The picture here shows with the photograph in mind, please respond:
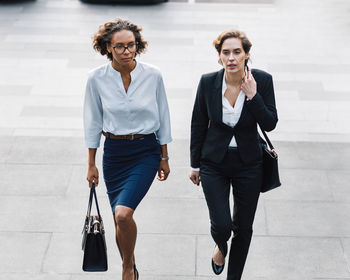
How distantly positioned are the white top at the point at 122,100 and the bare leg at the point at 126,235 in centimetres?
59

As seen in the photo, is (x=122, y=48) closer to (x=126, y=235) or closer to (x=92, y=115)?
(x=92, y=115)

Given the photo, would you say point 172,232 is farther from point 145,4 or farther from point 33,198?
point 145,4

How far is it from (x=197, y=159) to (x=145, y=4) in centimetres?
985

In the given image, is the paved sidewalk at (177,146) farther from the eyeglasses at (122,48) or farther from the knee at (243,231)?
the eyeglasses at (122,48)

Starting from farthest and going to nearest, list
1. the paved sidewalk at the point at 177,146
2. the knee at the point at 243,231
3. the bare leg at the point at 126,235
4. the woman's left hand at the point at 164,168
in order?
the paved sidewalk at the point at 177,146 < the woman's left hand at the point at 164,168 < the knee at the point at 243,231 < the bare leg at the point at 126,235

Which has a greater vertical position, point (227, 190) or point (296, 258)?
point (227, 190)

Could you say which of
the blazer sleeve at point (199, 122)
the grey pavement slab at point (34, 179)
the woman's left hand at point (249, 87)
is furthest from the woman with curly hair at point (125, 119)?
the grey pavement slab at point (34, 179)

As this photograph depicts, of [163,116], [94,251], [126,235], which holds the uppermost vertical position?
[163,116]

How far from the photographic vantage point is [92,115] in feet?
15.9

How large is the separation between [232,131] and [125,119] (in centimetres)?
79

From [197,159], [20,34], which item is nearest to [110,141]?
[197,159]

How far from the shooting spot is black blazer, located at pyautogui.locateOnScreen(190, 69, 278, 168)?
454 cm

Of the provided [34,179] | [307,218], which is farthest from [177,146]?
[307,218]

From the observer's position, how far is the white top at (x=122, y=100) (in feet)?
15.6
